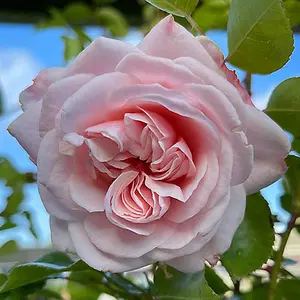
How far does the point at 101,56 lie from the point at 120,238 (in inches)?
3.9

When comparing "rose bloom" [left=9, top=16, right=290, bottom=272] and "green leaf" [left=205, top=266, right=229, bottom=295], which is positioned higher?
"rose bloom" [left=9, top=16, right=290, bottom=272]

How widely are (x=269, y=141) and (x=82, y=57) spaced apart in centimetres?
11

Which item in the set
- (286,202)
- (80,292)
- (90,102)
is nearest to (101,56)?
(90,102)

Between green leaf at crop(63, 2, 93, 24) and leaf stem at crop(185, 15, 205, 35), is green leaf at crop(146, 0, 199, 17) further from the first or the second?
green leaf at crop(63, 2, 93, 24)

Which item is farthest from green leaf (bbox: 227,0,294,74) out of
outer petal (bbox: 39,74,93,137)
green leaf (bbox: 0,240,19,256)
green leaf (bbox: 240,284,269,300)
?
green leaf (bbox: 0,240,19,256)

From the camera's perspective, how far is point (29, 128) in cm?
30

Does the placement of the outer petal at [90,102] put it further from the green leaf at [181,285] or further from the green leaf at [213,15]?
the green leaf at [213,15]

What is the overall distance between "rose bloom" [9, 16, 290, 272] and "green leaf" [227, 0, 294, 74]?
43 mm

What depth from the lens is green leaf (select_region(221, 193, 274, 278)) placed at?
0.33m

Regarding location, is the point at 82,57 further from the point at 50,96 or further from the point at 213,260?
the point at 213,260

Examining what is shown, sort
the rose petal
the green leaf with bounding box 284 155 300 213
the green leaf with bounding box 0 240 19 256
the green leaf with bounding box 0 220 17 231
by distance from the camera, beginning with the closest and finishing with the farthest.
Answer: the rose petal
the green leaf with bounding box 284 155 300 213
the green leaf with bounding box 0 220 17 231
the green leaf with bounding box 0 240 19 256

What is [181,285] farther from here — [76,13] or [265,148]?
[76,13]

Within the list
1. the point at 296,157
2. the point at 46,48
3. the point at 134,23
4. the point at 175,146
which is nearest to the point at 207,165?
the point at 175,146

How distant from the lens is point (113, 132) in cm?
27
